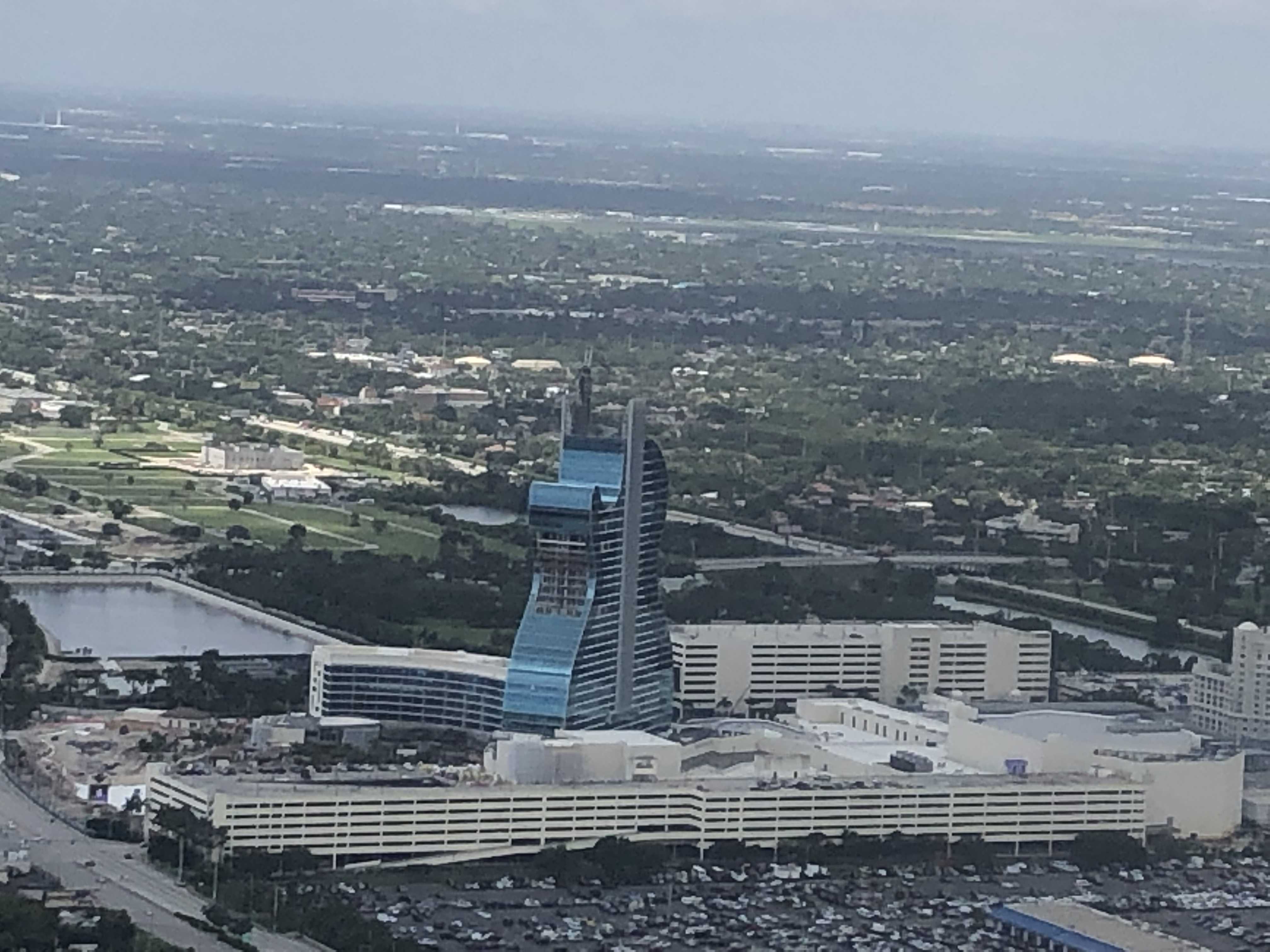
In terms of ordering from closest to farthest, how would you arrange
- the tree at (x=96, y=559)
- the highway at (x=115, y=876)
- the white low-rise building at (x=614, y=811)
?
1. the highway at (x=115, y=876)
2. the white low-rise building at (x=614, y=811)
3. the tree at (x=96, y=559)

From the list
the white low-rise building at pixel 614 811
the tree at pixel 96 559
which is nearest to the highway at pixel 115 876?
the white low-rise building at pixel 614 811

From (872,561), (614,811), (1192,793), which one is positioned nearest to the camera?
(614,811)

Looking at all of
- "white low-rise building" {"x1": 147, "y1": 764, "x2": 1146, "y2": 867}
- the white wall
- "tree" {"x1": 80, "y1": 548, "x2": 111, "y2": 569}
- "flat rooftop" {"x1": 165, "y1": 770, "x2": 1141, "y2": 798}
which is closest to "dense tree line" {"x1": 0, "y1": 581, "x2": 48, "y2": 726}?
"tree" {"x1": 80, "y1": 548, "x2": 111, "y2": 569}

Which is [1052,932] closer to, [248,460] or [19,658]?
[19,658]

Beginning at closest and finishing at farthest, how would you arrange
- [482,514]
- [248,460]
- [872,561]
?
1. [872,561]
2. [482,514]
3. [248,460]

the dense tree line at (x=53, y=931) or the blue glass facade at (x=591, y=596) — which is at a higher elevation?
the blue glass facade at (x=591, y=596)

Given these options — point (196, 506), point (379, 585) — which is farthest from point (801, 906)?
point (196, 506)

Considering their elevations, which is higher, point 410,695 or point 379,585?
point 410,695

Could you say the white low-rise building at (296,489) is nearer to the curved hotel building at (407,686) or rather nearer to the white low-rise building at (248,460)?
the white low-rise building at (248,460)

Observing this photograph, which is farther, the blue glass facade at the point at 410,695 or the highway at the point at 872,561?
the highway at the point at 872,561
